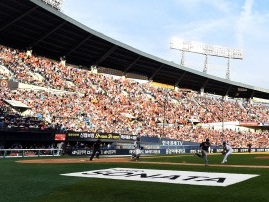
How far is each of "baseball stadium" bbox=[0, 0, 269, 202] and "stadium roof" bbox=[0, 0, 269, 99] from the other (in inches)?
6.4

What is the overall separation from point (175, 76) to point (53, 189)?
212ft

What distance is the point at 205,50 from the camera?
8888 centimetres

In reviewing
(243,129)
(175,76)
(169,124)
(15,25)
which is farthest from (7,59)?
(243,129)

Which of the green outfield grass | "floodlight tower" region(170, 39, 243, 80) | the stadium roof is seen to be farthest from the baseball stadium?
"floodlight tower" region(170, 39, 243, 80)

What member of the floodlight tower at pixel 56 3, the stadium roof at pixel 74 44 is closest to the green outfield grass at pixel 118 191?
the stadium roof at pixel 74 44

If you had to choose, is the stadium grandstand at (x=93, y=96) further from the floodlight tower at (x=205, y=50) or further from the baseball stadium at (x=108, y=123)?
the floodlight tower at (x=205, y=50)

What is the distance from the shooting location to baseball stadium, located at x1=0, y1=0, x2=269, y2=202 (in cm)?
1294

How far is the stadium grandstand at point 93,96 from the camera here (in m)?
40.4

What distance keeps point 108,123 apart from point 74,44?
14.9 m

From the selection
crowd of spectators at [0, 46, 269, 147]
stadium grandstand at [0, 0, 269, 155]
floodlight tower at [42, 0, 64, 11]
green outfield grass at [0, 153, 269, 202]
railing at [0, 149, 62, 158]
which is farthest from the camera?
floodlight tower at [42, 0, 64, 11]

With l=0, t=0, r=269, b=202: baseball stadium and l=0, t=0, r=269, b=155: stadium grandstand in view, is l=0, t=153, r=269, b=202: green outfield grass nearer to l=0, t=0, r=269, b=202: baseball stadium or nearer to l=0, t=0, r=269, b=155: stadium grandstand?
l=0, t=0, r=269, b=202: baseball stadium

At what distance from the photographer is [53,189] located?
1196 centimetres

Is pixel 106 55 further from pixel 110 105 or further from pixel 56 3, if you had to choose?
pixel 56 3

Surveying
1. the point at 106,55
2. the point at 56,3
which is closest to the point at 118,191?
the point at 56,3
